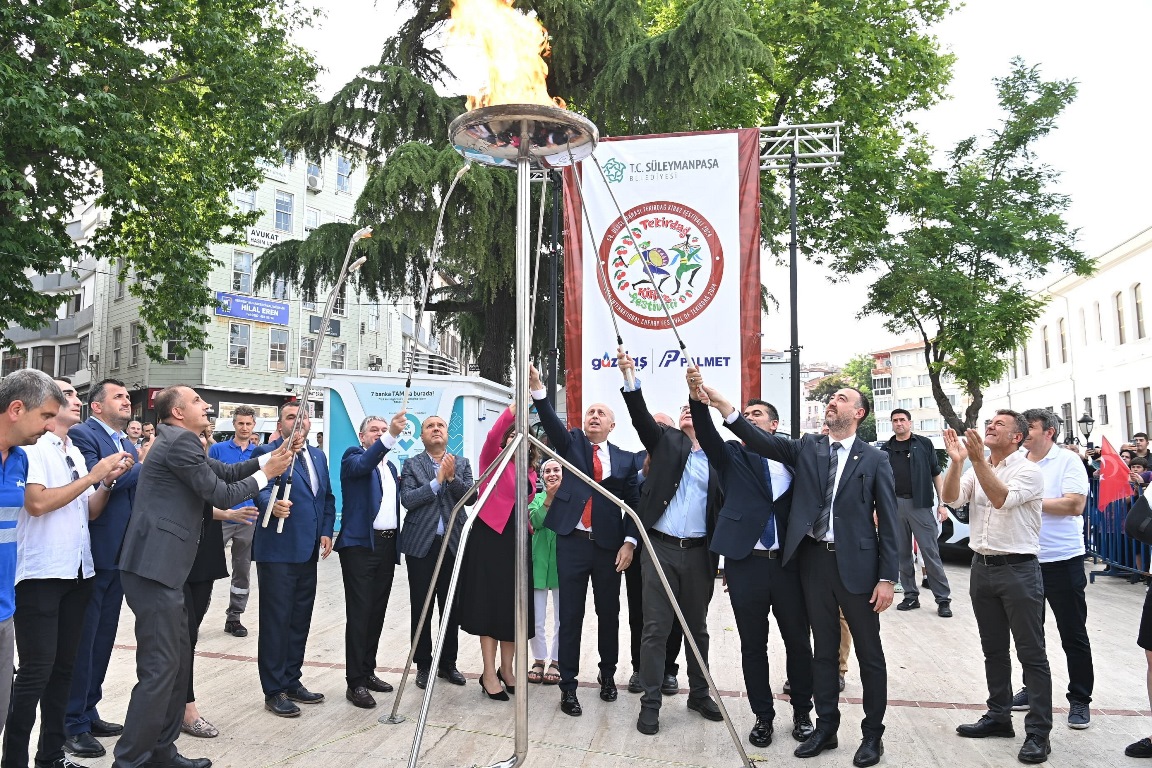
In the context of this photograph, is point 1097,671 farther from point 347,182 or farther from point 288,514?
point 347,182

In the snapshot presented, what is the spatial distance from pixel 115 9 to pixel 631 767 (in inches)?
565

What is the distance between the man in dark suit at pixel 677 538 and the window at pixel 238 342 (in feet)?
101

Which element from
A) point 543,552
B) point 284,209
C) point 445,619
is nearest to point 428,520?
point 543,552

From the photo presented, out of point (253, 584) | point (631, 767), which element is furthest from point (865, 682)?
point (253, 584)

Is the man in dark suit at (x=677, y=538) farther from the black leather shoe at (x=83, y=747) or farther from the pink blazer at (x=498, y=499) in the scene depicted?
the black leather shoe at (x=83, y=747)

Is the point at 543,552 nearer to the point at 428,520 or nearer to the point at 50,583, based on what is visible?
the point at 428,520

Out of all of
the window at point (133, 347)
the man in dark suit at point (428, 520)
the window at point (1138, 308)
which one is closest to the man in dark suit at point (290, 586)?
the man in dark suit at point (428, 520)

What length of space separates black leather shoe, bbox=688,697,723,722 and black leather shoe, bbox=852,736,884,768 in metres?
0.96

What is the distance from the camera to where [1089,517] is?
472 inches

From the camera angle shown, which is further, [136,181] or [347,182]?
[347,182]

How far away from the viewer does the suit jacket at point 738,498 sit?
16.0 ft

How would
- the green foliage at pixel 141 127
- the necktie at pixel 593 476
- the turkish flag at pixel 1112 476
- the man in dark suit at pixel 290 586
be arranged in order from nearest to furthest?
the man in dark suit at pixel 290 586 → the necktie at pixel 593 476 → the turkish flag at pixel 1112 476 → the green foliage at pixel 141 127

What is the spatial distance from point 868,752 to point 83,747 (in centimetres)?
398

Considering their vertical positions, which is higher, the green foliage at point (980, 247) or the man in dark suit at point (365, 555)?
the green foliage at point (980, 247)
